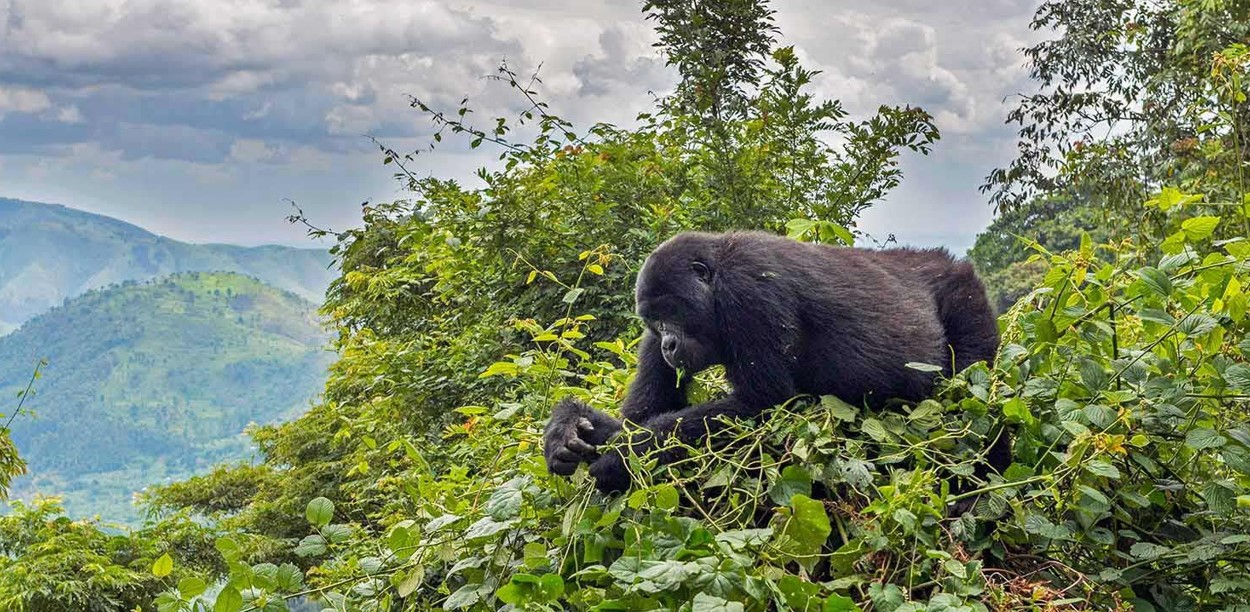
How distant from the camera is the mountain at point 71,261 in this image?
607 ft

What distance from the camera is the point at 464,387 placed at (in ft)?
28.1

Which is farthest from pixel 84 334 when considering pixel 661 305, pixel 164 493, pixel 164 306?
pixel 661 305

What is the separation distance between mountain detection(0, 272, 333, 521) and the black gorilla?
102098mm

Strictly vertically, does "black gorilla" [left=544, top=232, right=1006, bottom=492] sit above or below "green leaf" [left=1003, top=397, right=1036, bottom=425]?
above

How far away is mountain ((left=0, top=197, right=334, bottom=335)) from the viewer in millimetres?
184875

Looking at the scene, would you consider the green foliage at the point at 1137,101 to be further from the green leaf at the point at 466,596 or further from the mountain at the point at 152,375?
the mountain at the point at 152,375

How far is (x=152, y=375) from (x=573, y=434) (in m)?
120

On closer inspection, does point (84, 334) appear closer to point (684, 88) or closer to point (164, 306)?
point (164, 306)

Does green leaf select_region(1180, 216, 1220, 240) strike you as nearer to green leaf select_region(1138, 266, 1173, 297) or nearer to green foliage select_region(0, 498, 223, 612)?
green leaf select_region(1138, 266, 1173, 297)

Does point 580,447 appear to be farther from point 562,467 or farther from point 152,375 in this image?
point 152,375

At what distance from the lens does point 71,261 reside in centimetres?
18700

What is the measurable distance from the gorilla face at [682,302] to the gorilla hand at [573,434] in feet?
1.36

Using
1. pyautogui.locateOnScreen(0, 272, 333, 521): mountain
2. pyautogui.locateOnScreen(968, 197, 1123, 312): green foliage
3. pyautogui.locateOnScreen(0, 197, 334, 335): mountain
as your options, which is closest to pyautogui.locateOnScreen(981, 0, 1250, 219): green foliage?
pyautogui.locateOnScreen(968, 197, 1123, 312): green foliage

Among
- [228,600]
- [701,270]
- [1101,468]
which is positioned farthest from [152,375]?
[1101,468]
